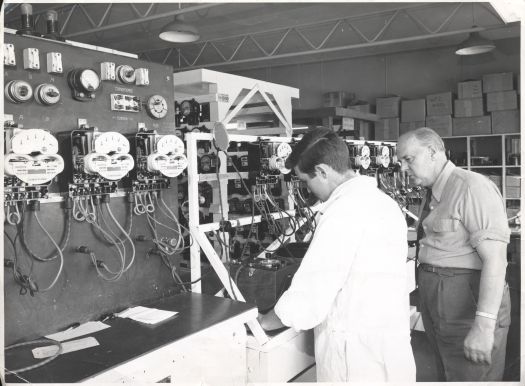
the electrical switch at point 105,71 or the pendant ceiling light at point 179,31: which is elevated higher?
the pendant ceiling light at point 179,31

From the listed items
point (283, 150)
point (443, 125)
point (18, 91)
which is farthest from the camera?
point (443, 125)

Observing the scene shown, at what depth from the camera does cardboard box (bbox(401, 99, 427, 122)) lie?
299 inches

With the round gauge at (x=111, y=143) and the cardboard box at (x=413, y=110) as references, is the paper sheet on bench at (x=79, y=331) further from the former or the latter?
the cardboard box at (x=413, y=110)

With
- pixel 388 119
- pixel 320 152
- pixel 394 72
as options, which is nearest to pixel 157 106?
pixel 320 152

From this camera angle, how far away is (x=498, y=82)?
691 centimetres

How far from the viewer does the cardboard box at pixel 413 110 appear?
760 centimetres

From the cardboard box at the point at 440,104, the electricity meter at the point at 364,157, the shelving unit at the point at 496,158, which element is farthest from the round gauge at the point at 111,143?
the cardboard box at the point at 440,104

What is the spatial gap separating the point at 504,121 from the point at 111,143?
6.25 m

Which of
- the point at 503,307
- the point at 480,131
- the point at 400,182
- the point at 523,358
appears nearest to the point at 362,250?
the point at 523,358

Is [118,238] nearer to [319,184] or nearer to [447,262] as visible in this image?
[319,184]

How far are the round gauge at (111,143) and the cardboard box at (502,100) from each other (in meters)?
6.18

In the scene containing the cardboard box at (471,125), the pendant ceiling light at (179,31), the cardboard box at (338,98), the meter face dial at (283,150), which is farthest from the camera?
the cardboard box at (338,98)

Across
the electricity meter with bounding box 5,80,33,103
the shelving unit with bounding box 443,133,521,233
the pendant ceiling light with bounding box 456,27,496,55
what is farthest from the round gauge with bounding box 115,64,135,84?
the shelving unit with bounding box 443,133,521,233

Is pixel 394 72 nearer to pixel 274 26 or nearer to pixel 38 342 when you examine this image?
pixel 274 26
